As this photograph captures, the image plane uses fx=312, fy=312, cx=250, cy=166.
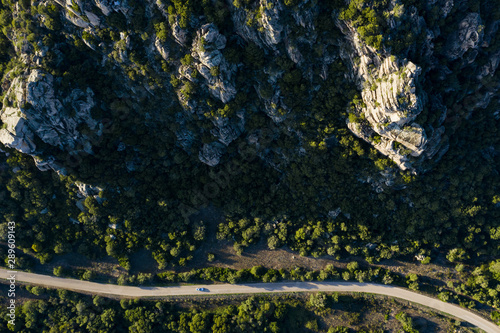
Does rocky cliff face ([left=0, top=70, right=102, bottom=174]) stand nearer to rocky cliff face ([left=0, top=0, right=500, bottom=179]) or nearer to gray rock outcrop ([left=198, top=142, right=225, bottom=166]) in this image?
rocky cliff face ([left=0, top=0, right=500, bottom=179])

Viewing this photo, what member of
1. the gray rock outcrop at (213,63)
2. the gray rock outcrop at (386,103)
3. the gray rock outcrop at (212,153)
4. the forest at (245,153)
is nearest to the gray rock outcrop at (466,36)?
the forest at (245,153)

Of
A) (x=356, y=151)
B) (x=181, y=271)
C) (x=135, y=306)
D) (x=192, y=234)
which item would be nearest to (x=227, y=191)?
(x=192, y=234)

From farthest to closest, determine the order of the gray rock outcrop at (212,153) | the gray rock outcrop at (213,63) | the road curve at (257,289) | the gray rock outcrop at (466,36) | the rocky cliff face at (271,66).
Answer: the road curve at (257,289) < the gray rock outcrop at (212,153) < the gray rock outcrop at (213,63) < the gray rock outcrop at (466,36) < the rocky cliff face at (271,66)

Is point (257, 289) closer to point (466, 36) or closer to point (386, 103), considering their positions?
point (386, 103)

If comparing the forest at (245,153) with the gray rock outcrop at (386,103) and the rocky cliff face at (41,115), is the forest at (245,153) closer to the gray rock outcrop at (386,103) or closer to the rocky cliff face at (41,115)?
the rocky cliff face at (41,115)

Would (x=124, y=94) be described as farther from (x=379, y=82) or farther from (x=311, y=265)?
(x=311, y=265)

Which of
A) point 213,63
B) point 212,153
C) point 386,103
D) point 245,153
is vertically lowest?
point 386,103

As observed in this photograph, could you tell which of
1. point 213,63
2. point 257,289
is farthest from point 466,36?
point 257,289

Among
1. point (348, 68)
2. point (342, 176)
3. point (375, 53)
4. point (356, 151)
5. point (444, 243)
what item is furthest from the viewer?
point (444, 243)
